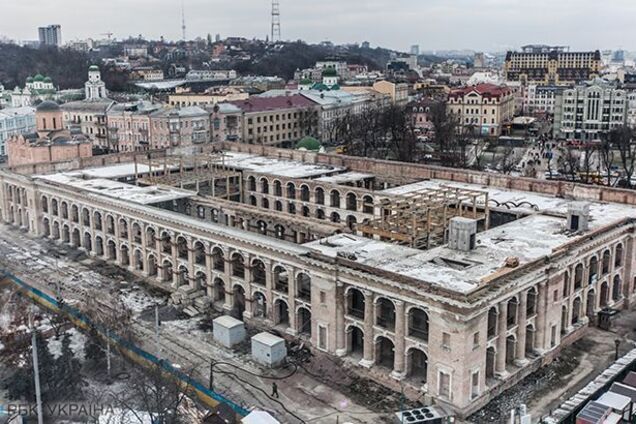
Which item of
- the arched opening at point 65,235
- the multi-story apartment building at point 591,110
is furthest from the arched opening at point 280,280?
the multi-story apartment building at point 591,110

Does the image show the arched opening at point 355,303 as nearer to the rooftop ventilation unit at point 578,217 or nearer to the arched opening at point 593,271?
the rooftop ventilation unit at point 578,217

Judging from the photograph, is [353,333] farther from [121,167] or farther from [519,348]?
[121,167]

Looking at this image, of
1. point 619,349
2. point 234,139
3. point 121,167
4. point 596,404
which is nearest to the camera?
point 596,404

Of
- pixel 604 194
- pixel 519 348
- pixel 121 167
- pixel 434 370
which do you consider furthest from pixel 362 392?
pixel 121 167

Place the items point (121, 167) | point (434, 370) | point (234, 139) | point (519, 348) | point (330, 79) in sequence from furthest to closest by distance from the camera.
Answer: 1. point (330, 79)
2. point (234, 139)
3. point (121, 167)
4. point (519, 348)
5. point (434, 370)

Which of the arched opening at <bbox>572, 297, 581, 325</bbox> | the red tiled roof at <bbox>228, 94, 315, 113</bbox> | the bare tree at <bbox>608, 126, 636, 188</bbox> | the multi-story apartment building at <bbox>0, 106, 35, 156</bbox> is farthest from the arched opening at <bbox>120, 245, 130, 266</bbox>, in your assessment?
the multi-story apartment building at <bbox>0, 106, 35, 156</bbox>

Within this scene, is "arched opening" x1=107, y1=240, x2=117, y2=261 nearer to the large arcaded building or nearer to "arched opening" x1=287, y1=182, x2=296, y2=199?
the large arcaded building
